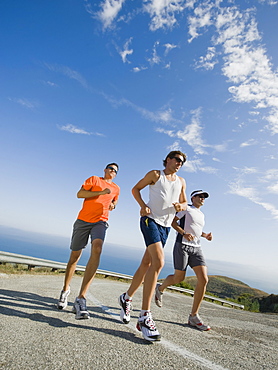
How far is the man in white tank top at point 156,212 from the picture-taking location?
126 inches

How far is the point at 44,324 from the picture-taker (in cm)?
270

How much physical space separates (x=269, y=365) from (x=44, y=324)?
7.25ft

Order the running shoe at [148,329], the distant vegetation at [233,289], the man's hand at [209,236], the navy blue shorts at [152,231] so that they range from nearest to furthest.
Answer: the running shoe at [148,329] < the navy blue shorts at [152,231] < the man's hand at [209,236] < the distant vegetation at [233,289]

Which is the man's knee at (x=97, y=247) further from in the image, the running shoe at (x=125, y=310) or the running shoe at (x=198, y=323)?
the running shoe at (x=198, y=323)

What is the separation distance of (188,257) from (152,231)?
4.84ft

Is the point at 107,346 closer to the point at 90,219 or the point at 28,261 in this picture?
the point at 90,219

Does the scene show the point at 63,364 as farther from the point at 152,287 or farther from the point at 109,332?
the point at 152,287

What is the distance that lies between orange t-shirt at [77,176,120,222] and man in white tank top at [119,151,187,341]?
74cm

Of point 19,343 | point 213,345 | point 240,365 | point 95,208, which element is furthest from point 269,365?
point 95,208

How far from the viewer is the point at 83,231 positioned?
4121 millimetres

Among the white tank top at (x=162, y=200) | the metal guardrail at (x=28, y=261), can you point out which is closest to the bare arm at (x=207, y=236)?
the white tank top at (x=162, y=200)

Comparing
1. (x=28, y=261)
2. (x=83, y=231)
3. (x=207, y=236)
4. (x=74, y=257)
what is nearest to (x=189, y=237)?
(x=207, y=236)

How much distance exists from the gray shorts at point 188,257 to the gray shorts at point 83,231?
138 centimetres

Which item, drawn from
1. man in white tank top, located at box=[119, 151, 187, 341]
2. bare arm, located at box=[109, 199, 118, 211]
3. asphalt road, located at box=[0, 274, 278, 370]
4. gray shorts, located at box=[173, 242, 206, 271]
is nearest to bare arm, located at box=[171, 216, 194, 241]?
gray shorts, located at box=[173, 242, 206, 271]
